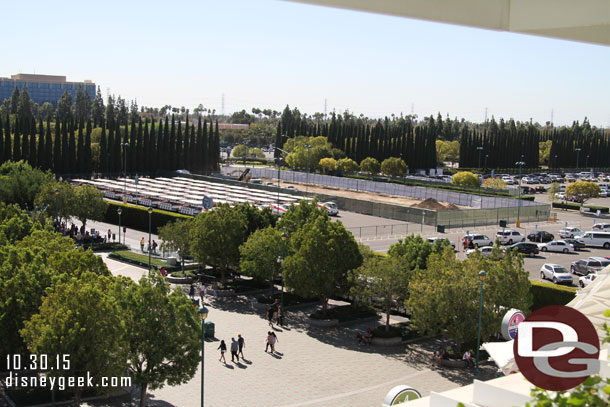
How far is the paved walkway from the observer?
65.4 feet

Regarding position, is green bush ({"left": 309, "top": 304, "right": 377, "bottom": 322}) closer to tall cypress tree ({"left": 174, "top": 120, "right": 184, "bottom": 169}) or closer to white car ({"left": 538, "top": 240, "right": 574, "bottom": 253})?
white car ({"left": 538, "top": 240, "right": 574, "bottom": 253})

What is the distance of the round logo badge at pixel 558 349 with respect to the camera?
3883 millimetres

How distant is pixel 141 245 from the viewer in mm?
40312

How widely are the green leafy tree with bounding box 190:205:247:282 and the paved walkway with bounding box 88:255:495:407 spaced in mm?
4375

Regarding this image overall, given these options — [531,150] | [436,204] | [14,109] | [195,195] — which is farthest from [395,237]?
[14,109]

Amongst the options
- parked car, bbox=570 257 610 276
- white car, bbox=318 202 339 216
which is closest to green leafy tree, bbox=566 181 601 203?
white car, bbox=318 202 339 216

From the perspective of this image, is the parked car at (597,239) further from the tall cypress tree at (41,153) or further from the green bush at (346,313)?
the tall cypress tree at (41,153)

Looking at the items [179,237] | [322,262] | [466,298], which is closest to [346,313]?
[322,262]

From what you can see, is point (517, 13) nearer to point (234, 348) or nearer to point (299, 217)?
point (234, 348)

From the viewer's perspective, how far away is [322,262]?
27.5 meters

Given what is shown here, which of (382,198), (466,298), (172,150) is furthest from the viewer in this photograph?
(172,150)

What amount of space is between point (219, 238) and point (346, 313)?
719cm

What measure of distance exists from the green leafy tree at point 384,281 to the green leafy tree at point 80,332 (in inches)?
462

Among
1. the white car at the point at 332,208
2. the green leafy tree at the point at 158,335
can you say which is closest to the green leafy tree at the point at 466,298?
the green leafy tree at the point at 158,335
